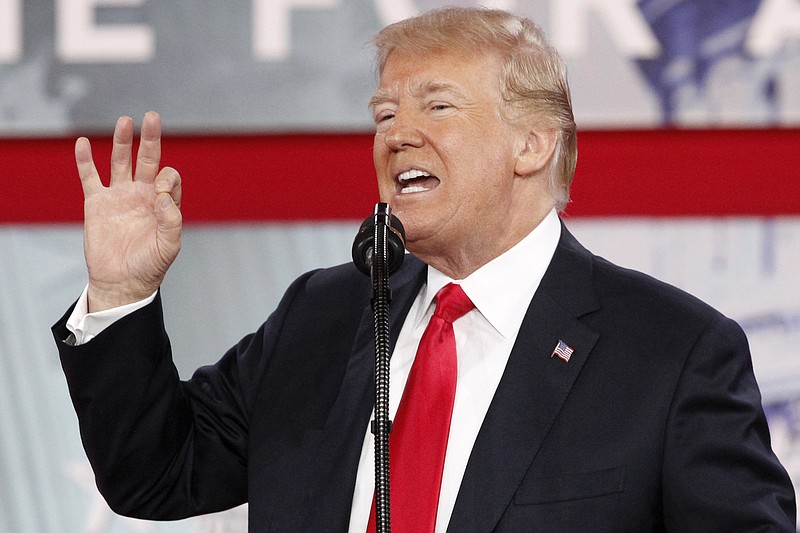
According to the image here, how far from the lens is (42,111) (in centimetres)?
282

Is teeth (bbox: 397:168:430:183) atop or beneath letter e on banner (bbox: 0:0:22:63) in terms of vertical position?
beneath

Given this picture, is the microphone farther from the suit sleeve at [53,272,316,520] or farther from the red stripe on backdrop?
the red stripe on backdrop

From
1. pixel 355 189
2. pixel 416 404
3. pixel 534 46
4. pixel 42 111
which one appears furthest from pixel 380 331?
pixel 42 111

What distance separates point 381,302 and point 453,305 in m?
0.39

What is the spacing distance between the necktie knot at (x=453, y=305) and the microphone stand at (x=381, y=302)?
1.09 feet

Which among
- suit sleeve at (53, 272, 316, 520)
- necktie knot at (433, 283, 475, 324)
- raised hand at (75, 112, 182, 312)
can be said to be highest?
raised hand at (75, 112, 182, 312)

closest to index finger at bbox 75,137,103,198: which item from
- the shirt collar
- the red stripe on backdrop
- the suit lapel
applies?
the shirt collar

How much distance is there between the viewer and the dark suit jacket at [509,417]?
1.49 meters

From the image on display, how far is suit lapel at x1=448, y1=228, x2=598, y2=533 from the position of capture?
1.51m

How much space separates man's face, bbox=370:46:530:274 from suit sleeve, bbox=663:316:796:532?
0.40m

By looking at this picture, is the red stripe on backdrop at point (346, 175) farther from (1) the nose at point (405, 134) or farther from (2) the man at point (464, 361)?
(1) the nose at point (405, 134)

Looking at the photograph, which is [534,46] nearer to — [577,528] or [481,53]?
[481,53]

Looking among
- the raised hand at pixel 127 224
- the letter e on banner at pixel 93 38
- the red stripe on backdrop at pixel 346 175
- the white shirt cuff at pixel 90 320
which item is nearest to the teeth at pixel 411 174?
the raised hand at pixel 127 224

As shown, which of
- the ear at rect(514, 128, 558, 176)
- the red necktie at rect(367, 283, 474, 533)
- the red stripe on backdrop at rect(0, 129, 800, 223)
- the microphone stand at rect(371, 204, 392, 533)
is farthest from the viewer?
the red stripe on backdrop at rect(0, 129, 800, 223)
